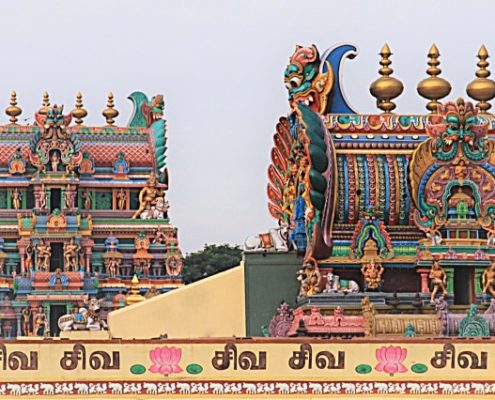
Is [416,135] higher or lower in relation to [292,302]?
higher

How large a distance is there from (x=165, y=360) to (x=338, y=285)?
9049mm

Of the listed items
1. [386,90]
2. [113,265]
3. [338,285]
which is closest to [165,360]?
[338,285]

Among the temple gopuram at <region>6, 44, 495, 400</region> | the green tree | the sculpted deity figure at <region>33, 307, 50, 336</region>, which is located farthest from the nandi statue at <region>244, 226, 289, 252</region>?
the green tree

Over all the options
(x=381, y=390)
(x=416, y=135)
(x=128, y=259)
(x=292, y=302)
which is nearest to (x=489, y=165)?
(x=416, y=135)

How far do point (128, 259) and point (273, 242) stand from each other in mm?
27809

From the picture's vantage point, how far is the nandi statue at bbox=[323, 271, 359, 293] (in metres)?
45.6

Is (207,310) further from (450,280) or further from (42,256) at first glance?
(42,256)

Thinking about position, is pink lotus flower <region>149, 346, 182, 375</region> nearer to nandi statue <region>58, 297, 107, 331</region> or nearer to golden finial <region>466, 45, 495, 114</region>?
nandi statue <region>58, 297, 107, 331</region>

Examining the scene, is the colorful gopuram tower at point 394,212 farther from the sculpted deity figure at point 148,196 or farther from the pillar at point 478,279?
the sculpted deity figure at point 148,196

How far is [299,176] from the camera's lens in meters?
47.1

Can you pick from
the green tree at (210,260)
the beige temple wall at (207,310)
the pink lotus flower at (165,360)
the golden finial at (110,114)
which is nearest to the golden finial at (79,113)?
the golden finial at (110,114)

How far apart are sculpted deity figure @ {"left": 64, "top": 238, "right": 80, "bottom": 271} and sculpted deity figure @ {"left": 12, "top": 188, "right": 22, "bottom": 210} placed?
2259mm

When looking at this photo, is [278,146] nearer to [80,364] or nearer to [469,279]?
[469,279]

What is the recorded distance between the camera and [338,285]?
45.8m
